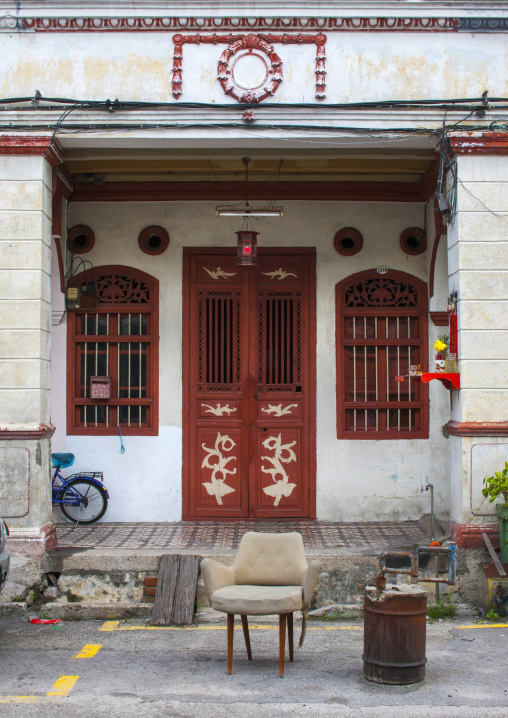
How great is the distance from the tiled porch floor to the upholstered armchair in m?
1.64

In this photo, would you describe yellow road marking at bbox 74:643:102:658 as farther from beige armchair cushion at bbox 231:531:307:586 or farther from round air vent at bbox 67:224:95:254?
round air vent at bbox 67:224:95:254

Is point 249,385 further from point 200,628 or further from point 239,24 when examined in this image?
point 239,24

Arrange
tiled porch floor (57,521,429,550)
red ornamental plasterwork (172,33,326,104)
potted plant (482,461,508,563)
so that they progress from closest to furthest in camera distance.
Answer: potted plant (482,461,508,563) < red ornamental plasterwork (172,33,326,104) < tiled porch floor (57,521,429,550)

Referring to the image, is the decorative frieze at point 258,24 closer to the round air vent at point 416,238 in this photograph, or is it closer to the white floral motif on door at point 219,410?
the round air vent at point 416,238

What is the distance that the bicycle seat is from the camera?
8.56m

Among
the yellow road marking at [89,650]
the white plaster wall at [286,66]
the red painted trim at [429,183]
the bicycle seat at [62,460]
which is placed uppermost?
the white plaster wall at [286,66]

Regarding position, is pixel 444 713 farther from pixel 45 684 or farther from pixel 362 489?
pixel 362 489

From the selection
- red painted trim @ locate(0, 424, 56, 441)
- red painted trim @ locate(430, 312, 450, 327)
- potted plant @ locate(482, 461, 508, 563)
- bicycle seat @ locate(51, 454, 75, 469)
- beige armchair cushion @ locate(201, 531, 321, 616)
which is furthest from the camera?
red painted trim @ locate(430, 312, 450, 327)

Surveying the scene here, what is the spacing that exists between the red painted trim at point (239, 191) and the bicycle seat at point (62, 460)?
300 centimetres

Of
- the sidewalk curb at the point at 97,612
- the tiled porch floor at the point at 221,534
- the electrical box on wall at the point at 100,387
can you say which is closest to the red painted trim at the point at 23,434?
the tiled porch floor at the point at 221,534

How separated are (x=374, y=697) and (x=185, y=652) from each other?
5.51 ft

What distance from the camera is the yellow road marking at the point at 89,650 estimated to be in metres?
6.02

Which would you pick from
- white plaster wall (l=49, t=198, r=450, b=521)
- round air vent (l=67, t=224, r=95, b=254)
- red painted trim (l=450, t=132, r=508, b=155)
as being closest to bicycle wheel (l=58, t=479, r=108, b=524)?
white plaster wall (l=49, t=198, r=450, b=521)

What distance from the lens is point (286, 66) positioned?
24.5ft
